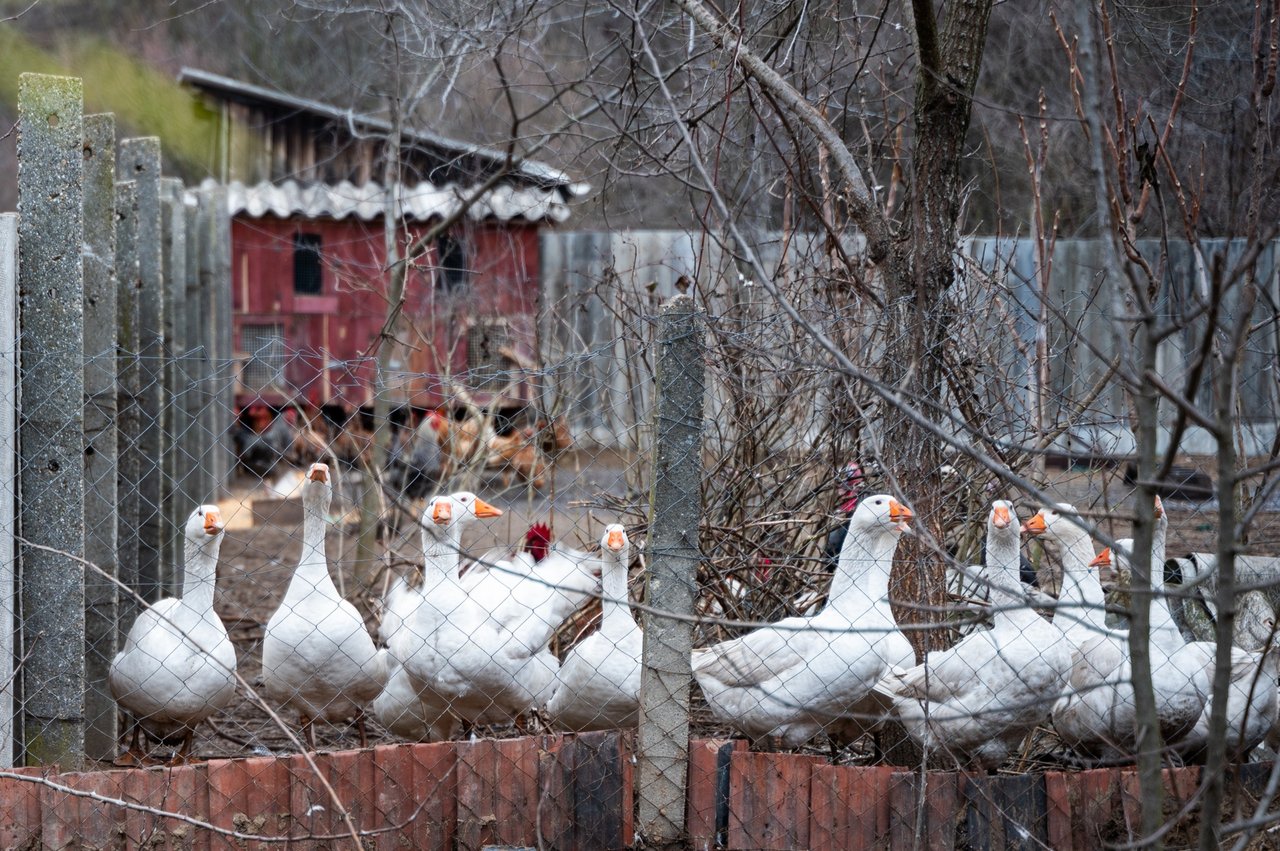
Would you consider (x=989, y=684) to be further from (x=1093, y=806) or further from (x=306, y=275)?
(x=306, y=275)

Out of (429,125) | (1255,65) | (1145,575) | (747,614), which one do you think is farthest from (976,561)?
(429,125)

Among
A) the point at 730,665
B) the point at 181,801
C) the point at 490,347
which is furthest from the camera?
the point at 490,347

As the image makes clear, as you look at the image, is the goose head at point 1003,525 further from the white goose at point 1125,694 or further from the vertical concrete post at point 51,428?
the vertical concrete post at point 51,428

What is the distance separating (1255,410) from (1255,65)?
7.22 meters

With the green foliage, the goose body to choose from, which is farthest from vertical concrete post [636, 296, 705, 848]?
the green foliage

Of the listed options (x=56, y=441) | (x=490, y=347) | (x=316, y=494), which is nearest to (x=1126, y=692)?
(x=316, y=494)

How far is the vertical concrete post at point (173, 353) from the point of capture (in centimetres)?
668

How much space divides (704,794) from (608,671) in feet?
2.58

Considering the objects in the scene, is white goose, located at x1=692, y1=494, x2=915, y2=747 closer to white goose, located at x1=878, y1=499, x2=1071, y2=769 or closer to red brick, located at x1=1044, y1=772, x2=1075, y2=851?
white goose, located at x1=878, y1=499, x2=1071, y2=769

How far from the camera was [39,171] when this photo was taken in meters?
4.18

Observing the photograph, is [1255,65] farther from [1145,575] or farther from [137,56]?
[137,56]

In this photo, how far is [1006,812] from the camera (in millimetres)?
3926

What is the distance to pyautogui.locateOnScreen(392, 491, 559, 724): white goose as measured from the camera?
187 inches

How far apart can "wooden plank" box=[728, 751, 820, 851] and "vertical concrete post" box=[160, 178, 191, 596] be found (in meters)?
3.75
